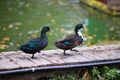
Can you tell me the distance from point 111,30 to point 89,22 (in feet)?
7.09

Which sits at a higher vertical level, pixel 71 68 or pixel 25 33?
pixel 71 68

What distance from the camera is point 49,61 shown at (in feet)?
21.8

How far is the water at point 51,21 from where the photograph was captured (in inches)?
501

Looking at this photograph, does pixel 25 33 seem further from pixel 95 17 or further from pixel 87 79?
pixel 87 79

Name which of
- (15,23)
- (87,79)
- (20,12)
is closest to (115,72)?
(87,79)

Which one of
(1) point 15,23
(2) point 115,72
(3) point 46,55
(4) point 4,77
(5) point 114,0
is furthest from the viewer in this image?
(5) point 114,0

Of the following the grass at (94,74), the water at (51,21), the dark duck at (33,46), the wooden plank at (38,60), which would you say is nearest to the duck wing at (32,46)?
the dark duck at (33,46)

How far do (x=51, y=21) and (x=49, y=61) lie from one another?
33.3ft

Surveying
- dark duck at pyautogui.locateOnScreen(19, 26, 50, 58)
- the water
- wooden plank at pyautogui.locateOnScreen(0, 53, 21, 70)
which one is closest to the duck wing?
dark duck at pyautogui.locateOnScreen(19, 26, 50, 58)

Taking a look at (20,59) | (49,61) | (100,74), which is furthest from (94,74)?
(20,59)

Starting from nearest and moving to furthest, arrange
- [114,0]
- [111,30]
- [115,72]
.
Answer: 1. [115,72]
2. [111,30]
3. [114,0]

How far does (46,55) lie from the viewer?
7207 mm

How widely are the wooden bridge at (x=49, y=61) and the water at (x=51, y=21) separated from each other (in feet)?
11.7

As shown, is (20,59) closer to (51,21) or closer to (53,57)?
(53,57)
